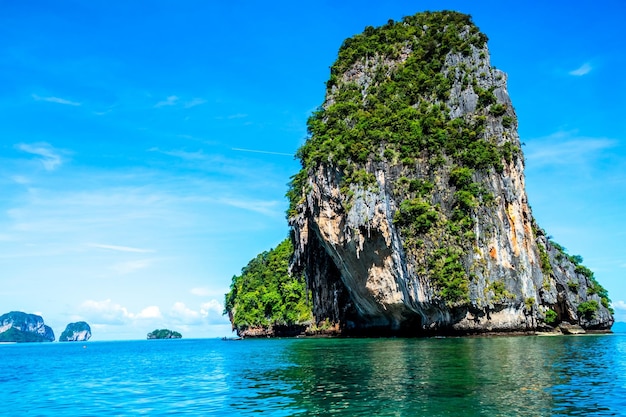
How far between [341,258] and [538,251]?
57.2 feet

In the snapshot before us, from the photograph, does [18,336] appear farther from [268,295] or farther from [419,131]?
[419,131]

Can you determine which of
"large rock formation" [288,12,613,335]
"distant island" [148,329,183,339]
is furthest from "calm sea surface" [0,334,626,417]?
"distant island" [148,329,183,339]

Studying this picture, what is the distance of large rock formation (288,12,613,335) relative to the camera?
40500 millimetres

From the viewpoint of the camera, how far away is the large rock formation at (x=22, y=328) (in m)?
168

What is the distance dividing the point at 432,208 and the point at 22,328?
568ft

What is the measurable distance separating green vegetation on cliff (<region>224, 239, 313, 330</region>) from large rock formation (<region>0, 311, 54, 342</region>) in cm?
12250

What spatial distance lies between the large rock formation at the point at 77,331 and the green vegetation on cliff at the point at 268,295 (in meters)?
130

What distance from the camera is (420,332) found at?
4550 cm

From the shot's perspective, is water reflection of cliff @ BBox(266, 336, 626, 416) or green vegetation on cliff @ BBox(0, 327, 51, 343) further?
green vegetation on cliff @ BBox(0, 327, 51, 343)

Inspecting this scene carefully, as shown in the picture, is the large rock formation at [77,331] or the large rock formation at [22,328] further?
the large rock formation at [77,331]

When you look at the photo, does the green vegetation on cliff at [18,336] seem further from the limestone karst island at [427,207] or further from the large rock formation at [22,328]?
the limestone karst island at [427,207]

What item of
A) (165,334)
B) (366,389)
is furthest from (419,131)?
→ (165,334)

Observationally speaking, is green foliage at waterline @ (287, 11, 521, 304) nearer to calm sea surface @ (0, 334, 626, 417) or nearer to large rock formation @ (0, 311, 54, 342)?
calm sea surface @ (0, 334, 626, 417)

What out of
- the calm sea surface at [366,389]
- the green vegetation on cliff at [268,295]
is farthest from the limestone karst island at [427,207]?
the calm sea surface at [366,389]
